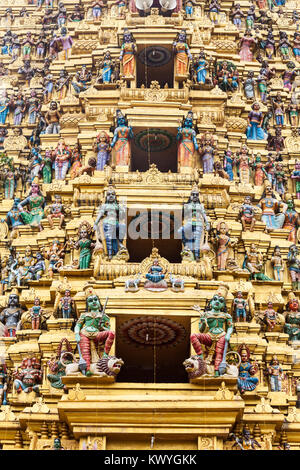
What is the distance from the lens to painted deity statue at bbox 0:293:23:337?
2477 centimetres

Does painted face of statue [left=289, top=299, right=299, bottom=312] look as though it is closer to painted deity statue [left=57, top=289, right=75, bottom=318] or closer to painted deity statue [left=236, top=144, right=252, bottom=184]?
painted deity statue [left=236, top=144, right=252, bottom=184]

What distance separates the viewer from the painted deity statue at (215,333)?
69.6ft

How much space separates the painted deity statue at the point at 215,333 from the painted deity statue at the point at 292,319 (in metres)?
3.51

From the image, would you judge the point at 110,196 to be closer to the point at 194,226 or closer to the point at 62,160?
the point at 194,226

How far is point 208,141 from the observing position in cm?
2806

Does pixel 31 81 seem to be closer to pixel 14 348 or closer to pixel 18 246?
pixel 18 246

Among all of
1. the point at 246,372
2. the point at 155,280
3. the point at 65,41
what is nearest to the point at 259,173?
the point at 155,280

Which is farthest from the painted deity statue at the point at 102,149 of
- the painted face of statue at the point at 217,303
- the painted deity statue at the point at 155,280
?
the painted face of statue at the point at 217,303

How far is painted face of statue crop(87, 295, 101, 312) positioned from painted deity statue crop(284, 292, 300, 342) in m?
5.90

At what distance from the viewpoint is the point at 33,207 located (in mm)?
27734

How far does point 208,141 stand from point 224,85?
394 centimetres

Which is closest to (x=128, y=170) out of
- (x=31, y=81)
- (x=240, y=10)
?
(x=31, y=81)

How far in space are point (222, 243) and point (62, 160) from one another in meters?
6.41

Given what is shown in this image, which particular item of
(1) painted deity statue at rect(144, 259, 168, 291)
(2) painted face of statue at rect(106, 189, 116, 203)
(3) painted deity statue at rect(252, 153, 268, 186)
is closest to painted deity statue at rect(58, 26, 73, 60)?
(3) painted deity statue at rect(252, 153, 268, 186)
